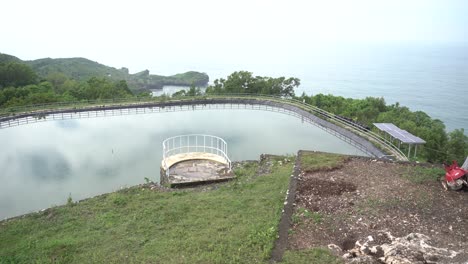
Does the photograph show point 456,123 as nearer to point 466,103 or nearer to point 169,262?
point 466,103

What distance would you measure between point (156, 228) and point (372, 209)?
17.0 ft

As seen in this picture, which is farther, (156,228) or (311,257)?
(156,228)

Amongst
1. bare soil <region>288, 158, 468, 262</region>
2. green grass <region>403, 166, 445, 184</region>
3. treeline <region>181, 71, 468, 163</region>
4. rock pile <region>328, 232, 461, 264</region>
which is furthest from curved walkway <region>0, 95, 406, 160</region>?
rock pile <region>328, 232, 461, 264</region>

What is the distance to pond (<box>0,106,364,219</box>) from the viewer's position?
13.4m

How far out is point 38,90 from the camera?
3170cm

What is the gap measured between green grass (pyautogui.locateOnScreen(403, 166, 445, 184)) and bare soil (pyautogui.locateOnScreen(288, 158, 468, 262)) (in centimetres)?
9

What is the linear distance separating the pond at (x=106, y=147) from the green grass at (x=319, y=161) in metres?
5.57

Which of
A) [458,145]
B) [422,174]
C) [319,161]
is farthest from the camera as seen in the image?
[458,145]

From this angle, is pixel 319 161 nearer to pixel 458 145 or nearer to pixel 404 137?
pixel 404 137

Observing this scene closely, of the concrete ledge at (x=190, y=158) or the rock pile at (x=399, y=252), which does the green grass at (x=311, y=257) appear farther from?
the concrete ledge at (x=190, y=158)

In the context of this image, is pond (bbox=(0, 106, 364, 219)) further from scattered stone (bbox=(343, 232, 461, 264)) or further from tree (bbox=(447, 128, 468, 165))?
scattered stone (bbox=(343, 232, 461, 264))

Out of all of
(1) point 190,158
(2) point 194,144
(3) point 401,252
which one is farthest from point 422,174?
(2) point 194,144

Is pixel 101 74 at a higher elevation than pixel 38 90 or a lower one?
higher

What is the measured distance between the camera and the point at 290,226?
24.0 ft
